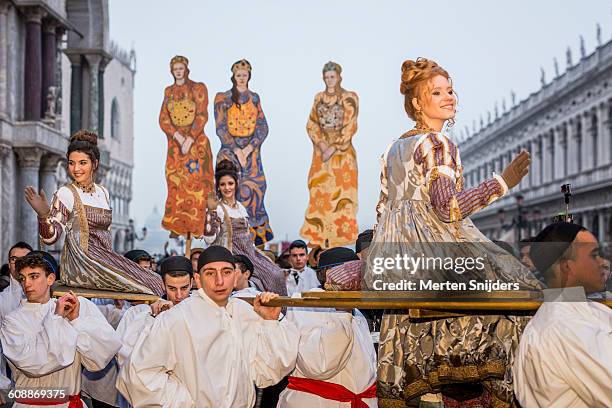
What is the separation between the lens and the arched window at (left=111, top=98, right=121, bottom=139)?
191ft

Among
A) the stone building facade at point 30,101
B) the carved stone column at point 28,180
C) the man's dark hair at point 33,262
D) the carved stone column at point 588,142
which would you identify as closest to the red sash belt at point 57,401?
the man's dark hair at point 33,262

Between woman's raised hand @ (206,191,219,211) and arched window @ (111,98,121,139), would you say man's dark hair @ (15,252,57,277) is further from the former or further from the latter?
arched window @ (111,98,121,139)

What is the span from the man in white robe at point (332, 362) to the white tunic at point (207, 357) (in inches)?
14.9

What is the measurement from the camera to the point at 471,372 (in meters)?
4.92

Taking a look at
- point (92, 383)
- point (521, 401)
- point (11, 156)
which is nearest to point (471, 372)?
point (521, 401)

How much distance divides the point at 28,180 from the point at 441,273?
1947 cm

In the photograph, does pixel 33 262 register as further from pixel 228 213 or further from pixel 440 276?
pixel 228 213

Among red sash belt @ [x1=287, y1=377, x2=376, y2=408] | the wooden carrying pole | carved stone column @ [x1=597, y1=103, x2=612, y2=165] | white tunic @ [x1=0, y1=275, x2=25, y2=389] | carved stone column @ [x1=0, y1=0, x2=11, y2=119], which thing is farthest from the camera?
carved stone column @ [x1=597, y1=103, x2=612, y2=165]

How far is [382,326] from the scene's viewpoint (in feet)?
17.0

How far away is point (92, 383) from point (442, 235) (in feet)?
14.3

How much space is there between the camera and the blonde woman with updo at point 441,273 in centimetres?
487

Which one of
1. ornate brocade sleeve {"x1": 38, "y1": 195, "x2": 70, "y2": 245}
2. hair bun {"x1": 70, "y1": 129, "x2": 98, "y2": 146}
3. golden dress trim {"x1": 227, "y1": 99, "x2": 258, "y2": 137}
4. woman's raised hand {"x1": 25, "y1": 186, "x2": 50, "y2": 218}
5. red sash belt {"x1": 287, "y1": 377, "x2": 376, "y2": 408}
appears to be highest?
golden dress trim {"x1": 227, "y1": 99, "x2": 258, "y2": 137}

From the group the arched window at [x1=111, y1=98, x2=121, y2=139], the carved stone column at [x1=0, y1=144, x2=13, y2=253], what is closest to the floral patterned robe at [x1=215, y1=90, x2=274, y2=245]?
the carved stone column at [x1=0, y1=144, x2=13, y2=253]

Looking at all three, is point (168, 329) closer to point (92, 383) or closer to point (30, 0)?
point (92, 383)
